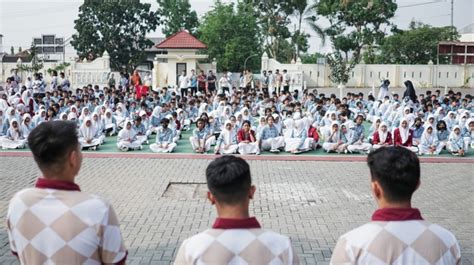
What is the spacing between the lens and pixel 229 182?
2570 millimetres

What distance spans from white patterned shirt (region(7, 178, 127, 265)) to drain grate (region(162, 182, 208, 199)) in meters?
5.99

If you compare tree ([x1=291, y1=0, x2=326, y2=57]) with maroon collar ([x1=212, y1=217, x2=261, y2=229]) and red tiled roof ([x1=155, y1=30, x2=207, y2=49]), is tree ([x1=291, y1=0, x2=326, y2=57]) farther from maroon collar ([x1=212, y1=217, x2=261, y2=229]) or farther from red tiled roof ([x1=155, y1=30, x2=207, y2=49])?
maroon collar ([x1=212, y1=217, x2=261, y2=229])

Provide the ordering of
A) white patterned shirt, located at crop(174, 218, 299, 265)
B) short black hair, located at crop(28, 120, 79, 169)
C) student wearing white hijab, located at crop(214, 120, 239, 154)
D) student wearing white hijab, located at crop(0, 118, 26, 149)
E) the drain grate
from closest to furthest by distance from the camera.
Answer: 1. white patterned shirt, located at crop(174, 218, 299, 265)
2. short black hair, located at crop(28, 120, 79, 169)
3. the drain grate
4. student wearing white hijab, located at crop(214, 120, 239, 154)
5. student wearing white hijab, located at crop(0, 118, 26, 149)

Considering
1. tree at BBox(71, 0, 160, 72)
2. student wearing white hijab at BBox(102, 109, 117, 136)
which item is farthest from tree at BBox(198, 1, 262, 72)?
student wearing white hijab at BBox(102, 109, 117, 136)

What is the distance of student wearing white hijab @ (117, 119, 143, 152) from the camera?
1366 centimetres

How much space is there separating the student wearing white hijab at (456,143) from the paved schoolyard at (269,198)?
1227 millimetres

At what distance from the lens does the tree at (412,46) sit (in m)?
40.4

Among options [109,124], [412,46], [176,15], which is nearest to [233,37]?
[176,15]

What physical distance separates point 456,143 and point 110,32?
31811mm

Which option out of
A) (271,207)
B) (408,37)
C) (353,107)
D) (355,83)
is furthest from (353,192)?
(408,37)

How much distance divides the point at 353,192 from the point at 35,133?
279 inches

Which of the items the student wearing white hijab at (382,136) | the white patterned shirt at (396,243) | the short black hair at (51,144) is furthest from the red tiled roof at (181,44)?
the white patterned shirt at (396,243)

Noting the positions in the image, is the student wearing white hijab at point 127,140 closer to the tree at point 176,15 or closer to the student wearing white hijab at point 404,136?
the student wearing white hijab at point 404,136

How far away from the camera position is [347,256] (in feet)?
8.36
